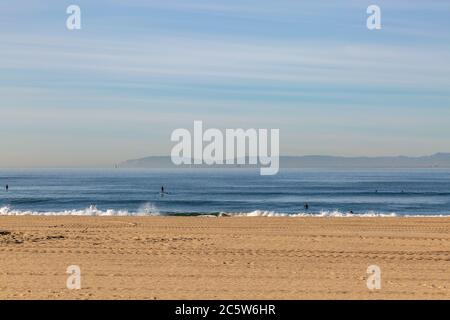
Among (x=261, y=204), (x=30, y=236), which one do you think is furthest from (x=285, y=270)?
(x=261, y=204)

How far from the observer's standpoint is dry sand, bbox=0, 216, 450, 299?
46.3 ft

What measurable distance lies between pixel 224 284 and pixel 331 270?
11.5 feet

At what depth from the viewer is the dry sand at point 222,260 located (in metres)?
14.1

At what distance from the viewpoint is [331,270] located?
55.5ft

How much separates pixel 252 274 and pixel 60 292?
4802 mm

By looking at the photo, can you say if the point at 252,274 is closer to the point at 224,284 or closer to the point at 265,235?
the point at 224,284

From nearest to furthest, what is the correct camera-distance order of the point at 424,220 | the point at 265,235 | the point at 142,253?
the point at 142,253 → the point at 265,235 → the point at 424,220

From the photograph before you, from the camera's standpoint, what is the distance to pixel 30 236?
23.7 m

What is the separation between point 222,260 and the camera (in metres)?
18.3

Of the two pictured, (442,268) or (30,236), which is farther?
(30,236)
